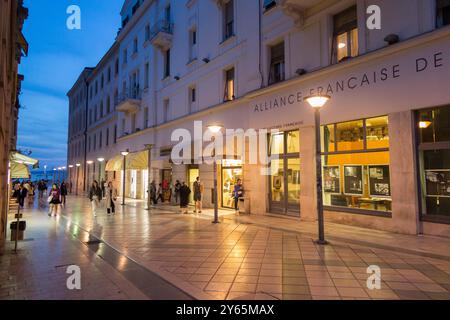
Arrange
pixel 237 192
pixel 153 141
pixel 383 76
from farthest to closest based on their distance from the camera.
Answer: pixel 153 141
pixel 237 192
pixel 383 76

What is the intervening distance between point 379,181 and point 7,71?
11.5 metres

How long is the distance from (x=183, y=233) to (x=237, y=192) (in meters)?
5.57

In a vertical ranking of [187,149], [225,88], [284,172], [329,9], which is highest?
[329,9]

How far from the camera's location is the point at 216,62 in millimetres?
17297

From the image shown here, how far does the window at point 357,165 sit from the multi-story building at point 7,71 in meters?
10.1

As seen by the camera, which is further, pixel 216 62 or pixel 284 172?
pixel 216 62

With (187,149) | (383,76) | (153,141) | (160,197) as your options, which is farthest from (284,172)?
(153,141)

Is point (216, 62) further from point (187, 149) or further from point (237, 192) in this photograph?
point (237, 192)

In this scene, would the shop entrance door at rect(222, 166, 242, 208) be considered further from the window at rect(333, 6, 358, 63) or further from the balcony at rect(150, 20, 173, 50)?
the balcony at rect(150, 20, 173, 50)

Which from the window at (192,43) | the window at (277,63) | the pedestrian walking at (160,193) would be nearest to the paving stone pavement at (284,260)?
the window at (277,63)

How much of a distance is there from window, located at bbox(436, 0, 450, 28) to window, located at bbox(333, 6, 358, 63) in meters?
2.61

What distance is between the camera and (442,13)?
28.7ft

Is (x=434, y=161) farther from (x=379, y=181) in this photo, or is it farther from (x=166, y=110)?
(x=166, y=110)

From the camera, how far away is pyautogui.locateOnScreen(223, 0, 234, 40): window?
1670 centimetres
